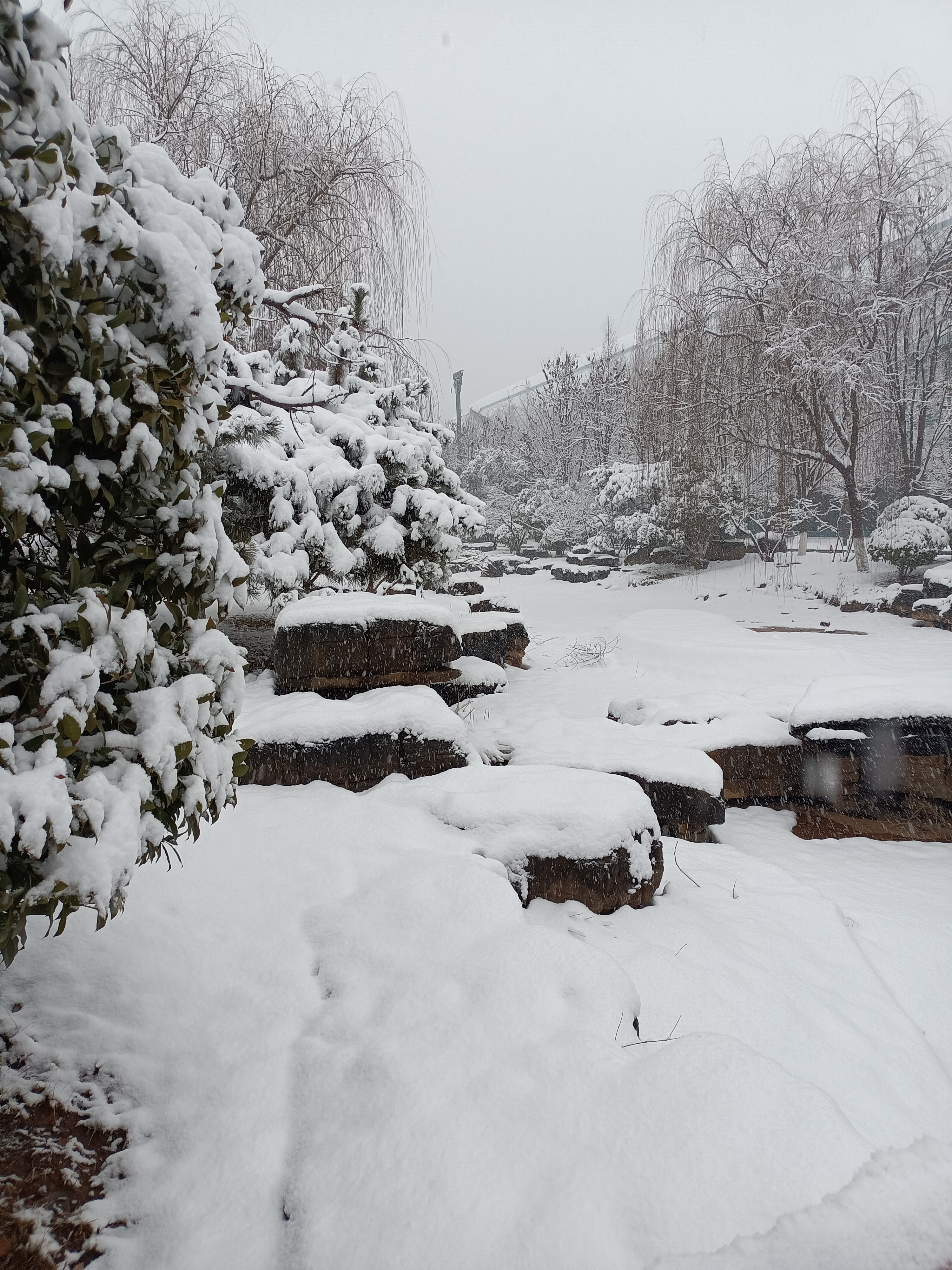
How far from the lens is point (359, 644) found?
4.29m

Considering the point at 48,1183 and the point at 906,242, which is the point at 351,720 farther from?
the point at 906,242

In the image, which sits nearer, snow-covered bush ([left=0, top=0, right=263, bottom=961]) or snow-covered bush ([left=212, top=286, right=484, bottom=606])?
snow-covered bush ([left=0, top=0, right=263, bottom=961])

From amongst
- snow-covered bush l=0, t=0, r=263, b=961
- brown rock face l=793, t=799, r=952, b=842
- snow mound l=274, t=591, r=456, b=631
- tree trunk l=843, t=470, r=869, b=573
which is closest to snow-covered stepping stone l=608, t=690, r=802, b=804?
brown rock face l=793, t=799, r=952, b=842

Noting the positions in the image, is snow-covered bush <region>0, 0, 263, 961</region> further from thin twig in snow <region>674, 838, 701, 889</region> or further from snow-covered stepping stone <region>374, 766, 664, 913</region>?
thin twig in snow <region>674, 838, 701, 889</region>

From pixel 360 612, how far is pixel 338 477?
1995mm

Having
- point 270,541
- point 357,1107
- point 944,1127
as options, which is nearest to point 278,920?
point 357,1107

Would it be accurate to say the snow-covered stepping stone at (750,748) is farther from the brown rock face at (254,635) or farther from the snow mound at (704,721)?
the brown rock face at (254,635)

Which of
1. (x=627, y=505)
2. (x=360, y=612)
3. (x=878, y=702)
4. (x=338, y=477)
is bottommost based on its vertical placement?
(x=878, y=702)

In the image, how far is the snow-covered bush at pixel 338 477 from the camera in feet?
16.0

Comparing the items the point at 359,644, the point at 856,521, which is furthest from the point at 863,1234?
the point at 856,521

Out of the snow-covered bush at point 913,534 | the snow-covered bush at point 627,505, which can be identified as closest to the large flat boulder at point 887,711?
the snow-covered bush at point 913,534

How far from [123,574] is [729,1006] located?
2026 millimetres

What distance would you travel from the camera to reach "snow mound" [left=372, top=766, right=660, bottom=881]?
2436mm

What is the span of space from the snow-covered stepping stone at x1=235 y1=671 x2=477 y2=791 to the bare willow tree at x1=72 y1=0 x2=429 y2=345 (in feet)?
11.5
